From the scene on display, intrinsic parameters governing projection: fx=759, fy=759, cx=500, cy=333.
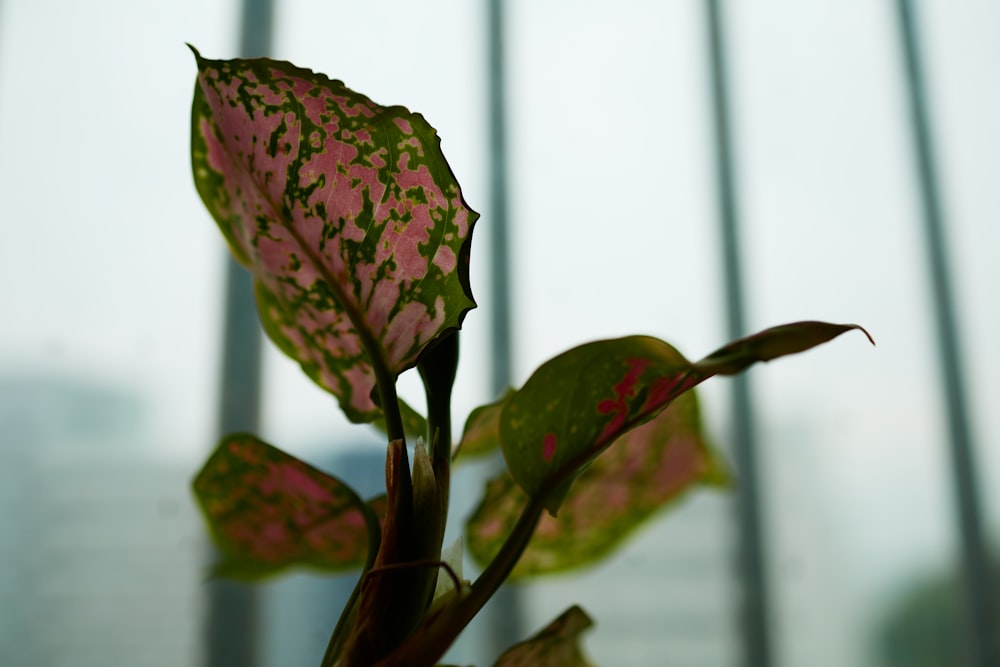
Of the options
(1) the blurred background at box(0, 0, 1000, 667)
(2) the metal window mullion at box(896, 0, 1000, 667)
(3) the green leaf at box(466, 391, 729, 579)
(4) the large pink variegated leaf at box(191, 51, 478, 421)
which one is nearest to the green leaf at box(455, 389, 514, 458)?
(3) the green leaf at box(466, 391, 729, 579)

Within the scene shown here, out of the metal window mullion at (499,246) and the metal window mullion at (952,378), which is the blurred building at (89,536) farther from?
the metal window mullion at (952,378)

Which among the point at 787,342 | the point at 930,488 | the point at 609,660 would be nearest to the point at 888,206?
the point at 930,488

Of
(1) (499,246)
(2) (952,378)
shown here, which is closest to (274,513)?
(1) (499,246)

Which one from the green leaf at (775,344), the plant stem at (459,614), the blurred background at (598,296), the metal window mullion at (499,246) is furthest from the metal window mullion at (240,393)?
the green leaf at (775,344)

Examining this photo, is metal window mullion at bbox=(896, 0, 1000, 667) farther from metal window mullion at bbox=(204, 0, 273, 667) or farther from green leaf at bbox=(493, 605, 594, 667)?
metal window mullion at bbox=(204, 0, 273, 667)

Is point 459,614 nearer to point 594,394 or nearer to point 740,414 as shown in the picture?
point 594,394

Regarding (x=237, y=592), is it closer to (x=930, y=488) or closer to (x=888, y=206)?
(x=930, y=488)

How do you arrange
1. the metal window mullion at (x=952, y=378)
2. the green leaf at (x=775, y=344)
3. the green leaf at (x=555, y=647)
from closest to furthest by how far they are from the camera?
1. the green leaf at (x=775, y=344)
2. the green leaf at (x=555, y=647)
3. the metal window mullion at (x=952, y=378)
